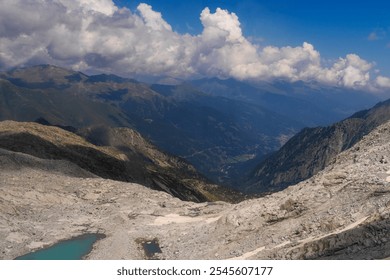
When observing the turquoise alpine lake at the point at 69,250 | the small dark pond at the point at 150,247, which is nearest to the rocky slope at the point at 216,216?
the small dark pond at the point at 150,247

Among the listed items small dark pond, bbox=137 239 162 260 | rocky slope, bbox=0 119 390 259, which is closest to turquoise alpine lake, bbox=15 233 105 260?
rocky slope, bbox=0 119 390 259

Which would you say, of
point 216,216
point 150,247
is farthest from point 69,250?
point 216,216

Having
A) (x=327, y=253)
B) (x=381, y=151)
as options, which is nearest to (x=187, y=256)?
(x=327, y=253)

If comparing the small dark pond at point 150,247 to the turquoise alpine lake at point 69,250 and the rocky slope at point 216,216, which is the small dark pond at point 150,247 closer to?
the rocky slope at point 216,216

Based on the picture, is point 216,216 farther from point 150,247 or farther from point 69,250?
point 69,250

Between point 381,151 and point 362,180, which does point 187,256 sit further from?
point 381,151

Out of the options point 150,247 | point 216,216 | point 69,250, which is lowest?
point 69,250
